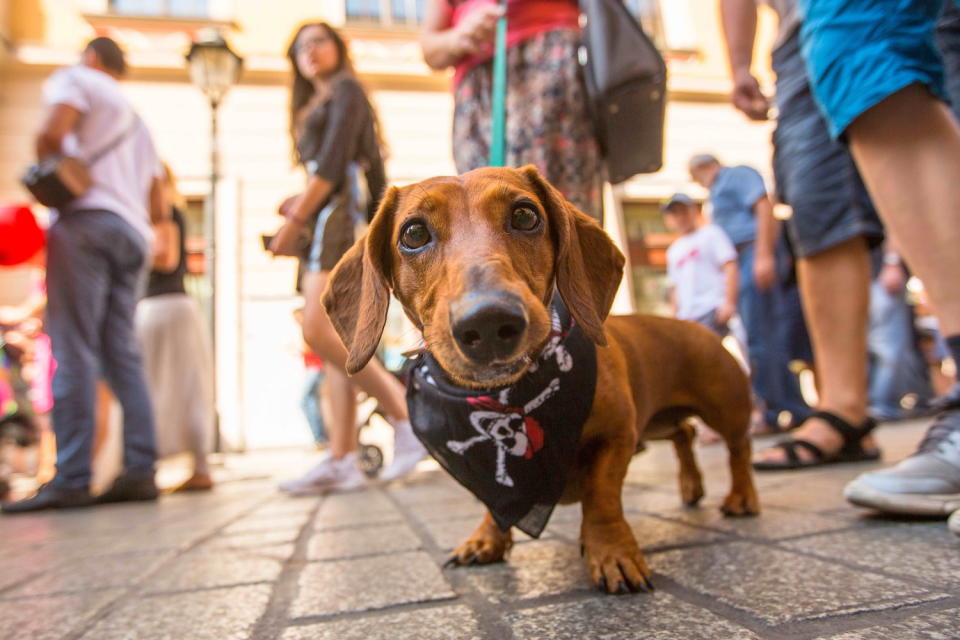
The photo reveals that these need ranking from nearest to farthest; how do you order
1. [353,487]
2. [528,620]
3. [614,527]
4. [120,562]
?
[528,620]
[614,527]
[120,562]
[353,487]

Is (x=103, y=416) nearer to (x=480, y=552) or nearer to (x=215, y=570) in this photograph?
(x=215, y=570)

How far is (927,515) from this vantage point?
5.42 ft

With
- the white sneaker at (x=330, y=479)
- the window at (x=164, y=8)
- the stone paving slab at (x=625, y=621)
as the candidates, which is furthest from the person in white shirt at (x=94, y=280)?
the window at (x=164, y=8)

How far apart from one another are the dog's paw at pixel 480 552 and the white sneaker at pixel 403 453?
1930 millimetres

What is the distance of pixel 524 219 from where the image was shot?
1.48 m

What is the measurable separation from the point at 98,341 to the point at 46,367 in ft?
6.11

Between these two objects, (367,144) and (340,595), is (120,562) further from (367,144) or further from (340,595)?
(367,144)

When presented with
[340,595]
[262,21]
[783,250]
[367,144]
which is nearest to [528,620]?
[340,595]

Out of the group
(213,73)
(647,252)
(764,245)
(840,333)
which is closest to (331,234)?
(840,333)

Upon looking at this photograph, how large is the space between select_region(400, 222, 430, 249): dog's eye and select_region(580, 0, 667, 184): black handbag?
106 centimetres

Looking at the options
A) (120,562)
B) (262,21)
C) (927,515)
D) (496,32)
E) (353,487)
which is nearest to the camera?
(927,515)

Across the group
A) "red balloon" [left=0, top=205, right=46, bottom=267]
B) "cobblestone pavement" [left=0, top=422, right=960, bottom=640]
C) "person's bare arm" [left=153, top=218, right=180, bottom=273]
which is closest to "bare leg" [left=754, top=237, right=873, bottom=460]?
"cobblestone pavement" [left=0, top=422, right=960, bottom=640]

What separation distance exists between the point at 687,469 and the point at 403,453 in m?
1.81

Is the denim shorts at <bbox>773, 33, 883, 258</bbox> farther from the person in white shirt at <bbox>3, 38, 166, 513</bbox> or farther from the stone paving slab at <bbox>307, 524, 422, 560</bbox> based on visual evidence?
the person in white shirt at <bbox>3, 38, 166, 513</bbox>
